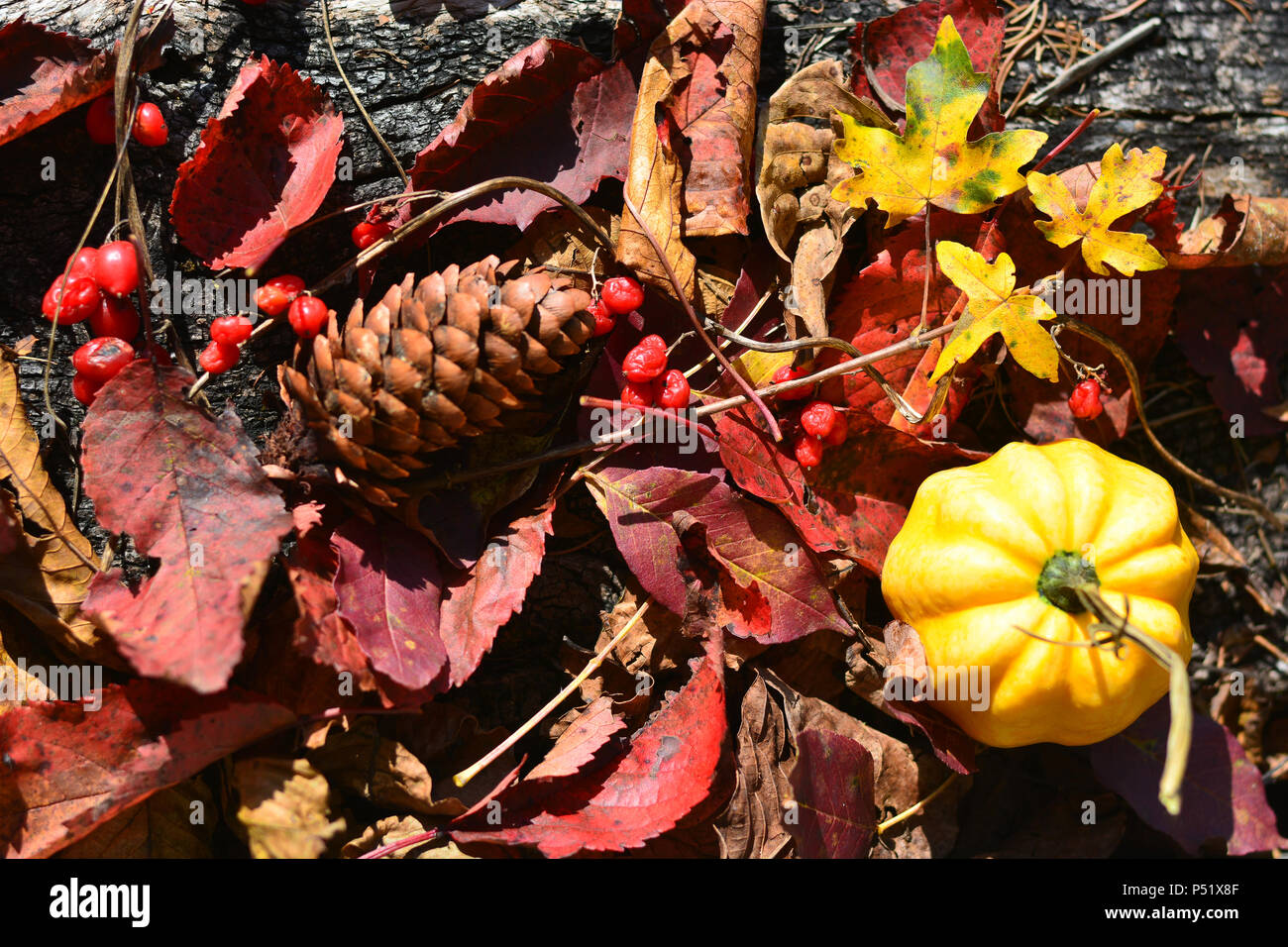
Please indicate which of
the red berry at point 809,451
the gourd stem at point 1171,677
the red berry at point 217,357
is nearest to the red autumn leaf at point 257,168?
the red berry at point 217,357

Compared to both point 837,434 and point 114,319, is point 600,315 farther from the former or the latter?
point 114,319

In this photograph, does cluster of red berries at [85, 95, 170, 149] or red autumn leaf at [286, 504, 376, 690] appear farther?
cluster of red berries at [85, 95, 170, 149]

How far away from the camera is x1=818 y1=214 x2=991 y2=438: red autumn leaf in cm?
188

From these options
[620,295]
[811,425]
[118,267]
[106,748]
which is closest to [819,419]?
[811,425]

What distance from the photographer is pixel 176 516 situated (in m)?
1.55

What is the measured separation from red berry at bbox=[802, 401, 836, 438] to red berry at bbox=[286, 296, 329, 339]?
0.96 meters

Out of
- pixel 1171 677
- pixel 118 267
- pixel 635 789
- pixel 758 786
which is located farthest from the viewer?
pixel 758 786

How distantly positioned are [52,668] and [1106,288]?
7.58 ft

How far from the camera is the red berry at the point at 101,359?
1628 millimetres

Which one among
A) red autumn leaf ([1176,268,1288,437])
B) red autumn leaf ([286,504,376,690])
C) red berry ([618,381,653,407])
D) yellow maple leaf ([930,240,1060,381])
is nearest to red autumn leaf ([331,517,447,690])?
red autumn leaf ([286,504,376,690])

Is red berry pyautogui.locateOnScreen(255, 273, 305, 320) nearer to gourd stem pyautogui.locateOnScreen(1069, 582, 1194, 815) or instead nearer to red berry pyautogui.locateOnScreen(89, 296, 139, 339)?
red berry pyautogui.locateOnScreen(89, 296, 139, 339)

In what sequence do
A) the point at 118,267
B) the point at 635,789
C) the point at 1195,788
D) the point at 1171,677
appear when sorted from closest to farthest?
the point at 1171,677 < the point at 118,267 < the point at 635,789 < the point at 1195,788

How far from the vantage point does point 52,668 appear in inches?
67.2

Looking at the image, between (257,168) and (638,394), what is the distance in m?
0.86
